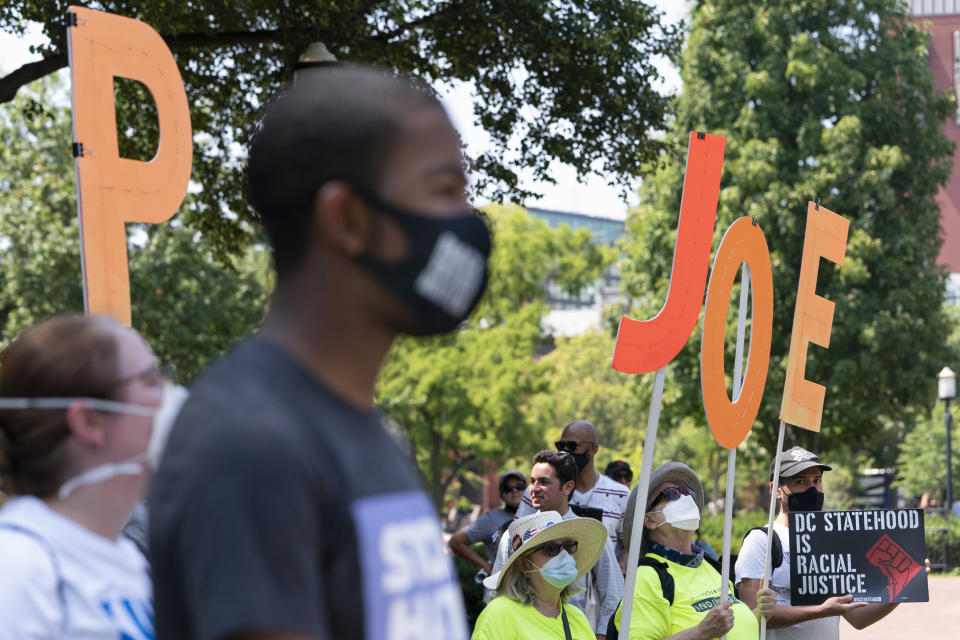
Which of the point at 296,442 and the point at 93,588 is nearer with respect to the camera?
the point at 296,442

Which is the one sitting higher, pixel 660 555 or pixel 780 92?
pixel 780 92

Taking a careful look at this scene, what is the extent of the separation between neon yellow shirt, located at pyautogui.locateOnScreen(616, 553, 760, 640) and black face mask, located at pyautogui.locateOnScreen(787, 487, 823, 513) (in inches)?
48.5

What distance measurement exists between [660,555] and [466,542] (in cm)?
369

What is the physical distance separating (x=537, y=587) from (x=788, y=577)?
182 centimetres

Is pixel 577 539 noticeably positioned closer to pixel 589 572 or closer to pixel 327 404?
pixel 589 572

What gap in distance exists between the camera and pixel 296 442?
120 cm

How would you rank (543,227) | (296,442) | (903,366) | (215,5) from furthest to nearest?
(543,227)
(903,366)
(215,5)
(296,442)

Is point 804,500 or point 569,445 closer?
point 804,500

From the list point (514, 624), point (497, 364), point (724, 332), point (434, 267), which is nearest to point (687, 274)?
point (724, 332)

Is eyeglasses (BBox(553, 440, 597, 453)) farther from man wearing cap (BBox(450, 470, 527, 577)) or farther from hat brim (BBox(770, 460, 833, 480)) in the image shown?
hat brim (BBox(770, 460, 833, 480))

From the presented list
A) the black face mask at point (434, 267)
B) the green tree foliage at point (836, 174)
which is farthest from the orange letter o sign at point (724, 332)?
the green tree foliage at point (836, 174)

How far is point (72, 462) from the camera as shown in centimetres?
204

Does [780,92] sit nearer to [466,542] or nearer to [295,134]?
[466,542]

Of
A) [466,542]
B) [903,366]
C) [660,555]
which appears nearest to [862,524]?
[660,555]
